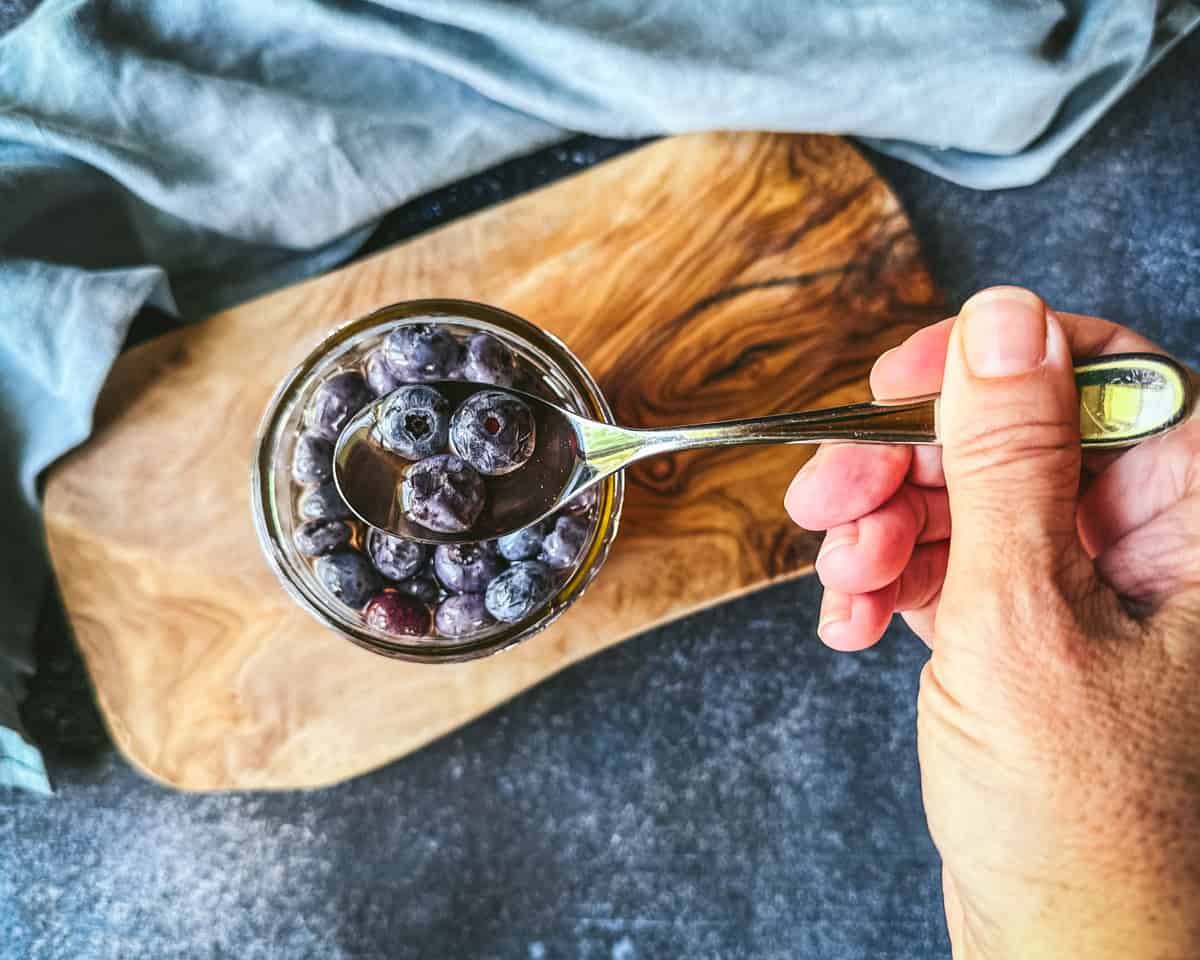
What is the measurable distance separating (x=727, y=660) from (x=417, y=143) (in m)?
0.73

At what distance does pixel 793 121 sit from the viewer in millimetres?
1040

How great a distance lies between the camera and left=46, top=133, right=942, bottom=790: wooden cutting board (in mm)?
1012

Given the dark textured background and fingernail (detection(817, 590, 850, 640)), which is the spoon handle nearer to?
fingernail (detection(817, 590, 850, 640))

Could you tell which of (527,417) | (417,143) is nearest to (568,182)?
(417,143)

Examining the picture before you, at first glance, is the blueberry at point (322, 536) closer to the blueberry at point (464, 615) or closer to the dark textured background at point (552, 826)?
the blueberry at point (464, 615)

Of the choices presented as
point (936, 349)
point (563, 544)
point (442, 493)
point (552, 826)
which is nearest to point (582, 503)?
point (563, 544)

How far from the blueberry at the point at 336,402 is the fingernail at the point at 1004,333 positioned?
0.55 m

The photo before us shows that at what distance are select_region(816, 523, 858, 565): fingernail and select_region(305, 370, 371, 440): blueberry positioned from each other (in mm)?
480

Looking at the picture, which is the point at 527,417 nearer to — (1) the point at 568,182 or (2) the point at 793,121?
(1) the point at 568,182

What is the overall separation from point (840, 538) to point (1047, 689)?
26cm

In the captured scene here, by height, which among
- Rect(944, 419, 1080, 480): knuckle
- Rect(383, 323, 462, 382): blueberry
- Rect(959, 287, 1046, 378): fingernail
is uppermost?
Rect(959, 287, 1046, 378): fingernail

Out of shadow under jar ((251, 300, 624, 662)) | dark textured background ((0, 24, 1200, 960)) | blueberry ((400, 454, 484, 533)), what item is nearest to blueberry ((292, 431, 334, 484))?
shadow under jar ((251, 300, 624, 662))

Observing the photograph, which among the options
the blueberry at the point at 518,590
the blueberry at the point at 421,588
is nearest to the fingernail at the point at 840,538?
the blueberry at the point at 518,590

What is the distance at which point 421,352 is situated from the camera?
875 millimetres
